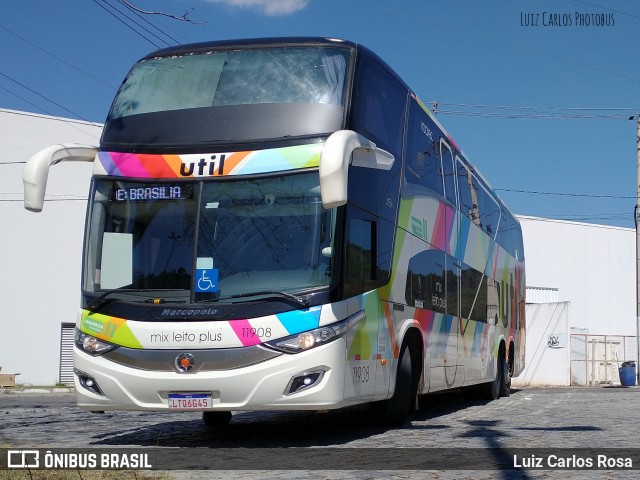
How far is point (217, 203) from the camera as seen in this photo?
371 inches

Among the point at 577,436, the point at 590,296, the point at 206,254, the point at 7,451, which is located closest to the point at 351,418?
the point at 577,436

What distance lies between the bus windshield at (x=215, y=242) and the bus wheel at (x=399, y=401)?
261 centimetres

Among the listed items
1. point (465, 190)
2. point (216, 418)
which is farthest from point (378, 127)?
point (465, 190)

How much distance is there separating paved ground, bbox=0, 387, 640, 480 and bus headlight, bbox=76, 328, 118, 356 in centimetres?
94

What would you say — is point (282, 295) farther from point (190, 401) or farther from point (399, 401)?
point (399, 401)

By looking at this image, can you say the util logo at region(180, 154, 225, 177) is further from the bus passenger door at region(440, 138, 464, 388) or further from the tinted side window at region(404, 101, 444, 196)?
the bus passenger door at region(440, 138, 464, 388)

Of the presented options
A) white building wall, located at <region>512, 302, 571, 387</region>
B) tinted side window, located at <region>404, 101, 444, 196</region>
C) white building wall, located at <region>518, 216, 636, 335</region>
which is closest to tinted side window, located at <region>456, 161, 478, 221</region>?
tinted side window, located at <region>404, 101, 444, 196</region>

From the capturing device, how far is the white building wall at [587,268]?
5156 cm

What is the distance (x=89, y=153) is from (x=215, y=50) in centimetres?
179

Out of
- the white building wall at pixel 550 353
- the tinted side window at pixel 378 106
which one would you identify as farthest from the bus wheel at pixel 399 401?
the white building wall at pixel 550 353

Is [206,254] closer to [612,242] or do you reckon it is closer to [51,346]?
[51,346]

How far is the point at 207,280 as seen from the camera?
30.2 feet

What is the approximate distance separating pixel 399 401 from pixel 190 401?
3116 millimetres

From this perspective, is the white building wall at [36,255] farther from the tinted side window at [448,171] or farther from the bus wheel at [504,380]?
the tinted side window at [448,171]
